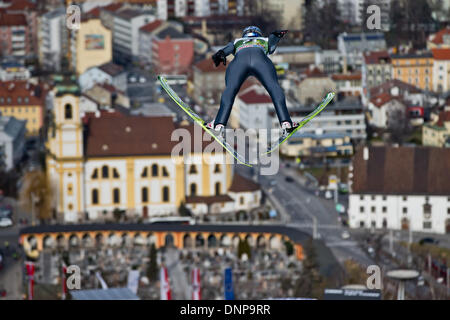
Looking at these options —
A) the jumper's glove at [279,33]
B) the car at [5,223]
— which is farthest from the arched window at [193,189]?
the jumper's glove at [279,33]

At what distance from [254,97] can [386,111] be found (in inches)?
185

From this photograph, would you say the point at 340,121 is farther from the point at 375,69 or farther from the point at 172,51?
the point at 172,51

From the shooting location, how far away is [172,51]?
66.2m

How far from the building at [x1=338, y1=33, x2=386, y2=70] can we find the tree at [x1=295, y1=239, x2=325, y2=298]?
3033 cm

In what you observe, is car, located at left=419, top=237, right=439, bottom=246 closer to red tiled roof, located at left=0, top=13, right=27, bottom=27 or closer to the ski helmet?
the ski helmet

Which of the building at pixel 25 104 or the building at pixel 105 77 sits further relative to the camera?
the building at pixel 105 77

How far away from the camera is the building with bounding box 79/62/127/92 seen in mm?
59562

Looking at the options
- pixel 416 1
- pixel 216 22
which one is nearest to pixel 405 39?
pixel 416 1

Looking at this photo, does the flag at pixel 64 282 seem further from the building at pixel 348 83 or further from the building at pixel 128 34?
the building at pixel 128 34

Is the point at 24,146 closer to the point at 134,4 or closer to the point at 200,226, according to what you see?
the point at 200,226

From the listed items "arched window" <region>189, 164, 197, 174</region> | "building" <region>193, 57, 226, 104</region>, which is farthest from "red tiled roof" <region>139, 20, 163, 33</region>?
"arched window" <region>189, 164, 197, 174</region>

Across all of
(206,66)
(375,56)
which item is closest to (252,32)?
(206,66)

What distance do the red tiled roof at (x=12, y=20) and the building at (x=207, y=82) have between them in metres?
18.4

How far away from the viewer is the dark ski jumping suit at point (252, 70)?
8234mm
